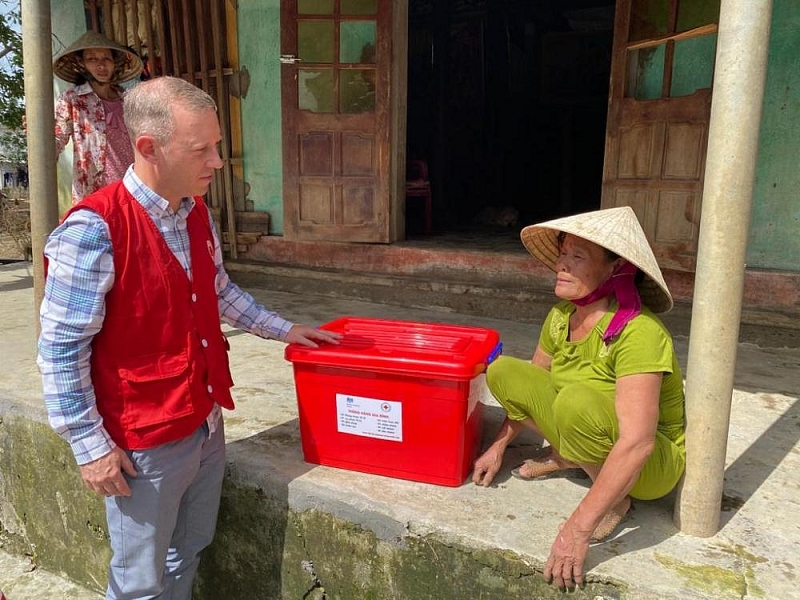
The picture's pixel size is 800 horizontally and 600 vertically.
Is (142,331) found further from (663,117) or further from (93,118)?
(663,117)

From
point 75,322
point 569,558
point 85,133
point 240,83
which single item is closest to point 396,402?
point 569,558

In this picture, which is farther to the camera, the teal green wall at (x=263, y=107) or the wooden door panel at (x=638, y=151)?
the teal green wall at (x=263, y=107)

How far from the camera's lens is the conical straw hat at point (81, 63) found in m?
3.29

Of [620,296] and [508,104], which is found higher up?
[508,104]

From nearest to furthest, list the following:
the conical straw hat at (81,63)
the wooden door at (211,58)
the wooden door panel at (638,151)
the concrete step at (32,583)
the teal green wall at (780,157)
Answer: the concrete step at (32,583)
the conical straw hat at (81,63)
the teal green wall at (780,157)
the wooden door panel at (638,151)
the wooden door at (211,58)

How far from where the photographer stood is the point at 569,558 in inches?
62.1

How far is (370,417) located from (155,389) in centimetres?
68

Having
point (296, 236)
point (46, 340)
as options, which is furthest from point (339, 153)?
point (46, 340)

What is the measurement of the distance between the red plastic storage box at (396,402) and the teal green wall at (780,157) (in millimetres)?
2612

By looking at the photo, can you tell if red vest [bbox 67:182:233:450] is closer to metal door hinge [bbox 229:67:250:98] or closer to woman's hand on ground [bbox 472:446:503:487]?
woman's hand on ground [bbox 472:446:503:487]

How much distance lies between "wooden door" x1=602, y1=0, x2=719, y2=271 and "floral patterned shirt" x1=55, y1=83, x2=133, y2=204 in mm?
3088

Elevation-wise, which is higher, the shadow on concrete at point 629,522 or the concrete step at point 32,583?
the shadow on concrete at point 629,522

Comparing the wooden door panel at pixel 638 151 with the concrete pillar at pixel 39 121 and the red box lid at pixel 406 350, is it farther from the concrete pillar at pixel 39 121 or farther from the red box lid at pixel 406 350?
the concrete pillar at pixel 39 121

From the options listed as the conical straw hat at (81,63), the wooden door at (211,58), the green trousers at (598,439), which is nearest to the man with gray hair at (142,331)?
the green trousers at (598,439)
